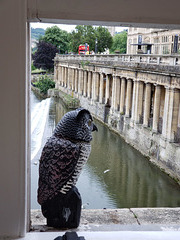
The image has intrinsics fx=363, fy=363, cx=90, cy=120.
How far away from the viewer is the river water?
42.9ft

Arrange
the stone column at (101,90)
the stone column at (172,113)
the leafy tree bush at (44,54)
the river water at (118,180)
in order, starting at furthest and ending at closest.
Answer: the leafy tree bush at (44,54), the stone column at (101,90), the stone column at (172,113), the river water at (118,180)

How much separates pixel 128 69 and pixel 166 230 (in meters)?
20.1

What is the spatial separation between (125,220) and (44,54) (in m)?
53.7

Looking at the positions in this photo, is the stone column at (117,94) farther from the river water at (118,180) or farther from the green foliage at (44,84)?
the green foliage at (44,84)

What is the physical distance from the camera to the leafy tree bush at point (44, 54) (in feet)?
182

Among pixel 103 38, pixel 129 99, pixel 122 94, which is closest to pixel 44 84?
pixel 103 38

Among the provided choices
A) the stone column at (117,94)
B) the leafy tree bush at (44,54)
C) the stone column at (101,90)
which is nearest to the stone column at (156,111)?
the stone column at (117,94)

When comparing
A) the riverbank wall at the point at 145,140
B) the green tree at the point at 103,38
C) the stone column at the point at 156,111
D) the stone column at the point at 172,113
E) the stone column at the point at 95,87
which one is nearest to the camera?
the riverbank wall at the point at 145,140

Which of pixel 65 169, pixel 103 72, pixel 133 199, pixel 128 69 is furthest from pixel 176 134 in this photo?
pixel 65 169

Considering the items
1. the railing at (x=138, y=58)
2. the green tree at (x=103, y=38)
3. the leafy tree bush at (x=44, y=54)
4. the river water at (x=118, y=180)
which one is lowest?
the river water at (x=118, y=180)

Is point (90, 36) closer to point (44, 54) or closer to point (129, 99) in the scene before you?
point (44, 54)
